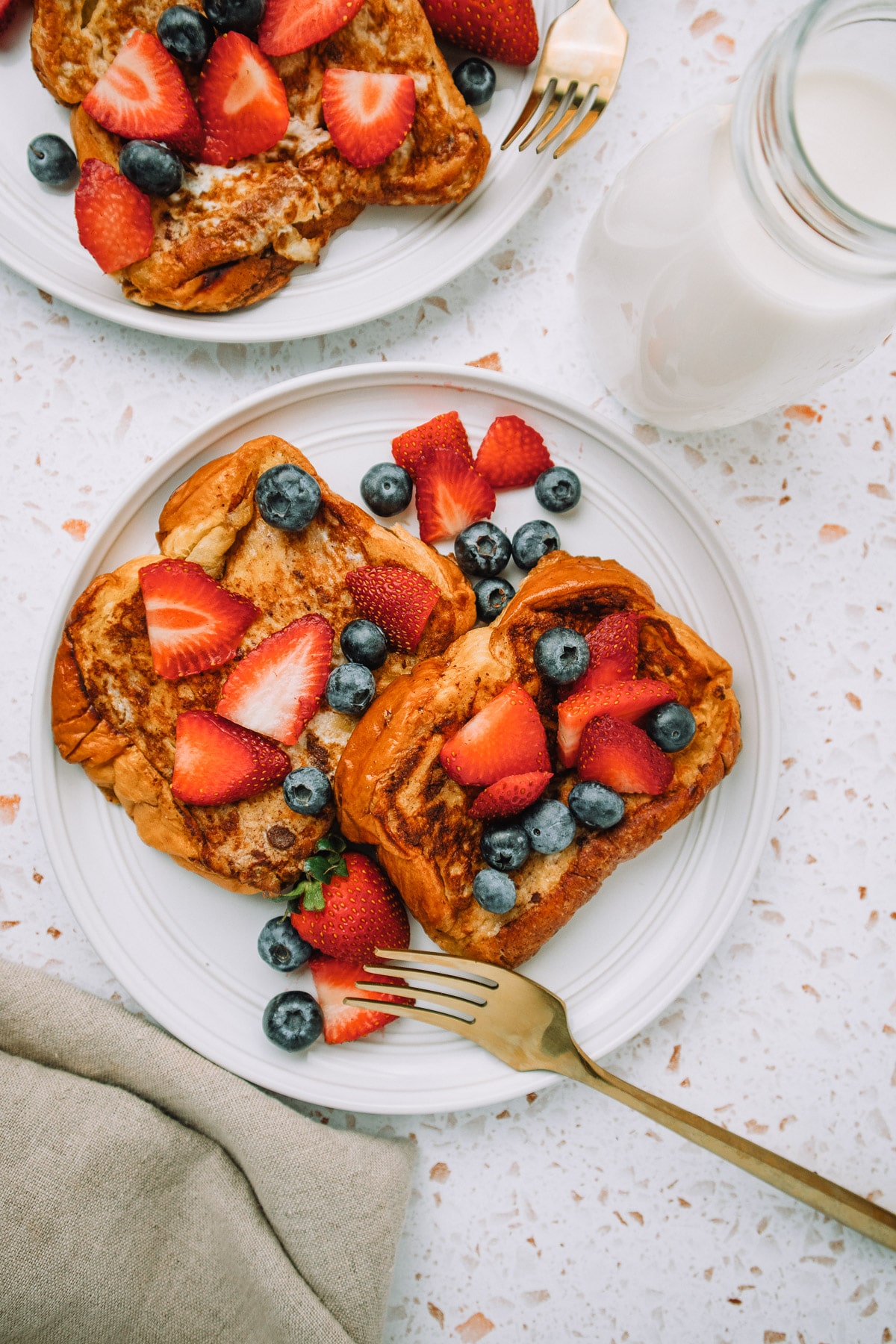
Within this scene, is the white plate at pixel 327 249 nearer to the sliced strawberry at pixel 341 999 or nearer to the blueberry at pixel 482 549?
the blueberry at pixel 482 549

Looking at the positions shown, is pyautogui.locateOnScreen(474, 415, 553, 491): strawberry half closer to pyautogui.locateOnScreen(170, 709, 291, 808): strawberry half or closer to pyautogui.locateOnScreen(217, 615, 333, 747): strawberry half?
pyautogui.locateOnScreen(217, 615, 333, 747): strawberry half

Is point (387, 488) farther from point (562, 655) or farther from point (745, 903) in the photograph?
point (745, 903)

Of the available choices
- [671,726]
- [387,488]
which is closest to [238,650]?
[387,488]

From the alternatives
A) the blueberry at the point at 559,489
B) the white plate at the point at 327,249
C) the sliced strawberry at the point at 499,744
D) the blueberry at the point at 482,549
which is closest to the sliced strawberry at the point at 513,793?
the sliced strawberry at the point at 499,744

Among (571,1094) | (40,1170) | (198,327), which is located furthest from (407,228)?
(40,1170)

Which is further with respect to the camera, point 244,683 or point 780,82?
point 244,683

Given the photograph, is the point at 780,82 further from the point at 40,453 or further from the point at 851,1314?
the point at 851,1314
